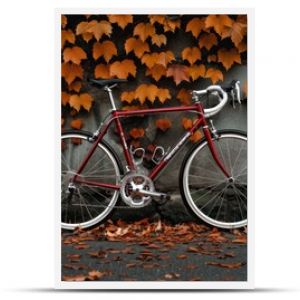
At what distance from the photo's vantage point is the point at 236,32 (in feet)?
19.1

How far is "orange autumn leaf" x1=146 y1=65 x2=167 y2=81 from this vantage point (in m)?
5.91

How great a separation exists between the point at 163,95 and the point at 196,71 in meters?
0.34

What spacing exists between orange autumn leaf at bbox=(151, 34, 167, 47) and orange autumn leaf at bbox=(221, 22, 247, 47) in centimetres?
48

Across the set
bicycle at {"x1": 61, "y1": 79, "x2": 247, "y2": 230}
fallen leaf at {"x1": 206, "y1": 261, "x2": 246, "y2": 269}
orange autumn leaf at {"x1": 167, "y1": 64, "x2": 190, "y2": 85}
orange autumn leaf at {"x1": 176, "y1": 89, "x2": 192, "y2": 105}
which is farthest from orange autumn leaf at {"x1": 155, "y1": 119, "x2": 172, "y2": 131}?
fallen leaf at {"x1": 206, "y1": 261, "x2": 246, "y2": 269}

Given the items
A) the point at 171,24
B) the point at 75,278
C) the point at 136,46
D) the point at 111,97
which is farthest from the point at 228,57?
the point at 75,278

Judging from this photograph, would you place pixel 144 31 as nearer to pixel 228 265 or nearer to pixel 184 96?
pixel 184 96

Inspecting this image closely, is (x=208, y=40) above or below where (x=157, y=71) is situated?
above

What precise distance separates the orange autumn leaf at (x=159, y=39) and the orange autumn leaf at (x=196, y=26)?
8.2 inches

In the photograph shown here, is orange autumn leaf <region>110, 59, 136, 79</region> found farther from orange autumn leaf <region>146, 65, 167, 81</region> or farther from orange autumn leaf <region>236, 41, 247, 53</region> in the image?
orange autumn leaf <region>236, 41, 247, 53</region>

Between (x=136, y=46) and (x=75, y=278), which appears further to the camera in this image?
(x=136, y=46)

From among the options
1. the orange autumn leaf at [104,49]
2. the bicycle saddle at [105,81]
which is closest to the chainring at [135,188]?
the bicycle saddle at [105,81]

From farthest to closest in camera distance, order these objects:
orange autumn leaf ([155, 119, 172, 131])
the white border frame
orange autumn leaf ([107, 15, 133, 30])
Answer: orange autumn leaf ([155, 119, 172, 131]) → orange autumn leaf ([107, 15, 133, 30]) → the white border frame

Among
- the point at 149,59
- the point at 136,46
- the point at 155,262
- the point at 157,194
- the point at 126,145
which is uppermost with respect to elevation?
the point at 136,46

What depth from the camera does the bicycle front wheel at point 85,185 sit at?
5.83 meters
